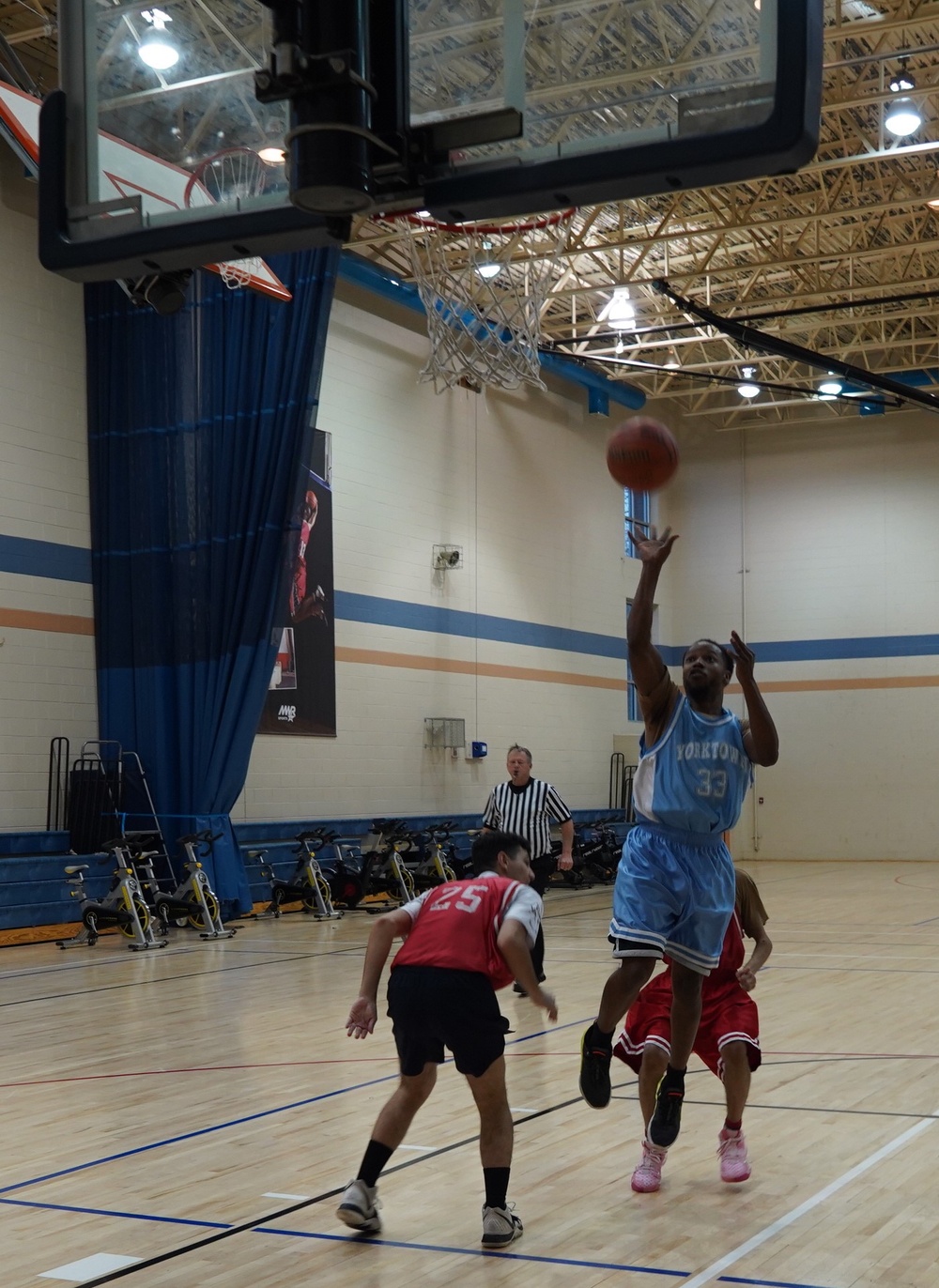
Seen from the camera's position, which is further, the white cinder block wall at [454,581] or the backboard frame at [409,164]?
the white cinder block wall at [454,581]

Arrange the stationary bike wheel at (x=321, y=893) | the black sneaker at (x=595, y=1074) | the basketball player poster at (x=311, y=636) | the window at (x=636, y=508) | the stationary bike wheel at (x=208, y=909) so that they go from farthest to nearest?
the window at (x=636, y=508) → the basketball player poster at (x=311, y=636) → the stationary bike wheel at (x=321, y=893) → the stationary bike wheel at (x=208, y=909) → the black sneaker at (x=595, y=1074)

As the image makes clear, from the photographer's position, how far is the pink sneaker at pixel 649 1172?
15.2ft

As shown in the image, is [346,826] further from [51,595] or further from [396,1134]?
[396,1134]

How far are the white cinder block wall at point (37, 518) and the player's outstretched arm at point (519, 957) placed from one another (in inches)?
409

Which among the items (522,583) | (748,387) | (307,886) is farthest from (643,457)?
(748,387)

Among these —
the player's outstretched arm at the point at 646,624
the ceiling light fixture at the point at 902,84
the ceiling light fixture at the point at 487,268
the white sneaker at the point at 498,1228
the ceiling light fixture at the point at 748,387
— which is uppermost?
the ceiling light fixture at the point at 902,84

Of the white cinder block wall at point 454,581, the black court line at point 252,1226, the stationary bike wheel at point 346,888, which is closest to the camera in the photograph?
the black court line at point 252,1226

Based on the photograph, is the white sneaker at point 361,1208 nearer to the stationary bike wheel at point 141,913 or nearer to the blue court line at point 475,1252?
the blue court line at point 475,1252

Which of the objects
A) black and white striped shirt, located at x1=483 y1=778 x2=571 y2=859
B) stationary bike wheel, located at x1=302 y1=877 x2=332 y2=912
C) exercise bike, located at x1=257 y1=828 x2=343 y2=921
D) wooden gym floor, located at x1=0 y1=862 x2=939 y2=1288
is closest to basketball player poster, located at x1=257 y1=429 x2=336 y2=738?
exercise bike, located at x1=257 y1=828 x2=343 y2=921

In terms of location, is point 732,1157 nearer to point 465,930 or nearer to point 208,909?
point 465,930

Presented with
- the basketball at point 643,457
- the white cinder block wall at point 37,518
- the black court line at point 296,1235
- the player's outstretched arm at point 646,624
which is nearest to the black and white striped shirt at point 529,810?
the black court line at point 296,1235

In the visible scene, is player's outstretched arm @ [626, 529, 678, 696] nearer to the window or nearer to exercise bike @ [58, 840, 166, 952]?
exercise bike @ [58, 840, 166, 952]

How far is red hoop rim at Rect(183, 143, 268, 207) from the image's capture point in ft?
13.6

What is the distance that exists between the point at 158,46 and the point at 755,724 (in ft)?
9.11
